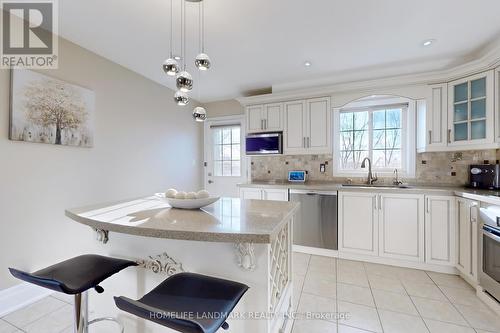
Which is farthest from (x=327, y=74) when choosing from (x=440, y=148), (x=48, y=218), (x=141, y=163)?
(x=48, y=218)

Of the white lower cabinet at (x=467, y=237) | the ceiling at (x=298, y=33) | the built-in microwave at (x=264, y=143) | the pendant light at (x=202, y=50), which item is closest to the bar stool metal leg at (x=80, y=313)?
the pendant light at (x=202, y=50)

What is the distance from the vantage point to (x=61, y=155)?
234 centimetres

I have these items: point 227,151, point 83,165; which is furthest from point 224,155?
point 83,165

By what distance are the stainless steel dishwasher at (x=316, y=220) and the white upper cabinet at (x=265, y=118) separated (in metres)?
1.17

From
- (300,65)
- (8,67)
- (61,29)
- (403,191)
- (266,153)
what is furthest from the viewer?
(266,153)

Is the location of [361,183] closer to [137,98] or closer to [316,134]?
[316,134]

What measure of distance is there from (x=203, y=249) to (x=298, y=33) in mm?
2200

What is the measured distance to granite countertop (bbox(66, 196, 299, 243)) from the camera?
979 mm

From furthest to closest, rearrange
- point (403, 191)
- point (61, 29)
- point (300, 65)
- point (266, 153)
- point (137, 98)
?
point (266, 153)
point (137, 98)
point (300, 65)
point (403, 191)
point (61, 29)

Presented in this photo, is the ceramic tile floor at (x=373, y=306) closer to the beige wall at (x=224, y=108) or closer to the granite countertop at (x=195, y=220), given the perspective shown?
the granite countertop at (x=195, y=220)

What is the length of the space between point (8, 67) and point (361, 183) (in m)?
4.18

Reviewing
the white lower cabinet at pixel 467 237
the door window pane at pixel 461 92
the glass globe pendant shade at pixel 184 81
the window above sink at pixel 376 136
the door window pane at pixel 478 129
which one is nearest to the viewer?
the glass globe pendant shade at pixel 184 81

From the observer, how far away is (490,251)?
1.95 metres

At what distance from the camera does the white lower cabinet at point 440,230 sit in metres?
2.50
